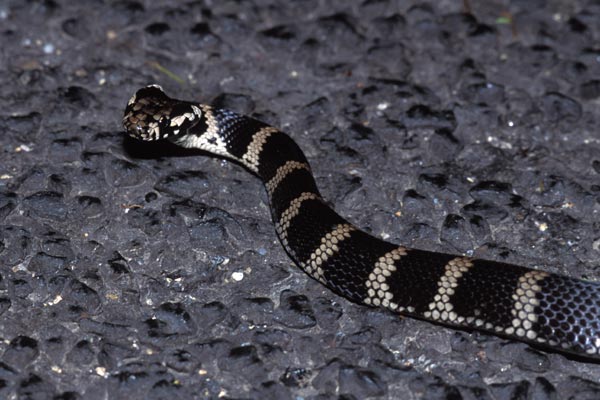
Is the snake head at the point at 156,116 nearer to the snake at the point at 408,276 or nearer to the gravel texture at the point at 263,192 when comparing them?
the snake at the point at 408,276

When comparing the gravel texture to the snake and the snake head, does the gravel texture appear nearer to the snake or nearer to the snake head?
the snake

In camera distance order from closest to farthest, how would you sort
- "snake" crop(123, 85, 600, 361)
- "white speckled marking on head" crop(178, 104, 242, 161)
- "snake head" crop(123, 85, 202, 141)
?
"snake" crop(123, 85, 600, 361) < "snake head" crop(123, 85, 202, 141) < "white speckled marking on head" crop(178, 104, 242, 161)

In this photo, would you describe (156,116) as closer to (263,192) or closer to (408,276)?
(263,192)

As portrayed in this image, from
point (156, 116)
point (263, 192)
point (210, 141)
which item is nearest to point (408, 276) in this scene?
point (263, 192)

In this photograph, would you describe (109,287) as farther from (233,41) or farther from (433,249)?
(233,41)

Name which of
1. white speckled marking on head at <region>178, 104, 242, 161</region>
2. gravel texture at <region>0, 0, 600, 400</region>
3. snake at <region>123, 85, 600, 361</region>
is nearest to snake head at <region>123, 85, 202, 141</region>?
snake at <region>123, 85, 600, 361</region>

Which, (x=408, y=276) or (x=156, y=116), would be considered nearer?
(x=408, y=276)
